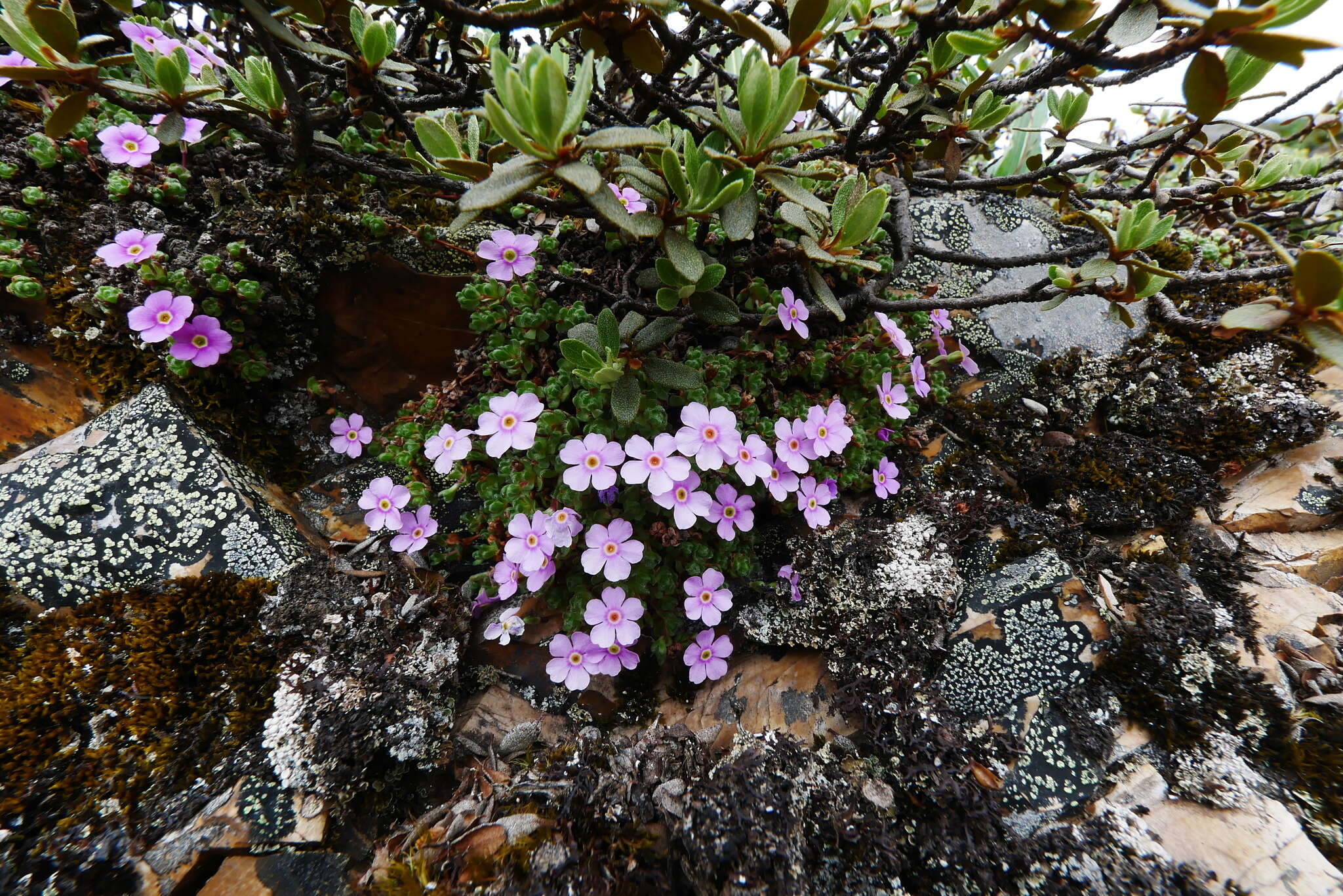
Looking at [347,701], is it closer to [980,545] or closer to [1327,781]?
[980,545]

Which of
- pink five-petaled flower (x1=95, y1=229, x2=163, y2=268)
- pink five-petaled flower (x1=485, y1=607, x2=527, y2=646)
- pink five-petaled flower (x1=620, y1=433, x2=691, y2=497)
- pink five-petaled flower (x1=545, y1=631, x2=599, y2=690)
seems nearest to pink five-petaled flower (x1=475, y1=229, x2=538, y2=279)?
pink five-petaled flower (x1=620, y1=433, x2=691, y2=497)

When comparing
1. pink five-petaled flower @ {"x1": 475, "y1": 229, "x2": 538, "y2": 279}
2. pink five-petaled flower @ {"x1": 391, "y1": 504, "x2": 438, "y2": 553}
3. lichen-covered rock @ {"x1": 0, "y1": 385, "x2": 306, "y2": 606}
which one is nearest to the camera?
lichen-covered rock @ {"x1": 0, "y1": 385, "x2": 306, "y2": 606}

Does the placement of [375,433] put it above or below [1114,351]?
below

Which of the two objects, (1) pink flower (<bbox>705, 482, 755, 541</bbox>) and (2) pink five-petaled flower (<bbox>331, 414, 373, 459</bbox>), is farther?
(2) pink five-petaled flower (<bbox>331, 414, 373, 459</bbox>)

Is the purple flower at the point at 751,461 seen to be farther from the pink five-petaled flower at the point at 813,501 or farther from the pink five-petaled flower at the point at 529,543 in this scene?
the pink five-petaled flower at the point at 529,543

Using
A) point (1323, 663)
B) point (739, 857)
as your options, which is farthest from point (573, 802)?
point (1323, 663)

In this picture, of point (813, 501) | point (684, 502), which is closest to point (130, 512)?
point (684, 502)

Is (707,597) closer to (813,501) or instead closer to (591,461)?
(813,501)

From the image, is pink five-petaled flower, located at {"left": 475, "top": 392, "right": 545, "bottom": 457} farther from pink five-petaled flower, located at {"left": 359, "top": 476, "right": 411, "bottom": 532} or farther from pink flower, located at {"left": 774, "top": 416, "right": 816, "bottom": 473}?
pink flower, located at {"left": 774, "top": 416, "right": 816, "bottom": 473}
